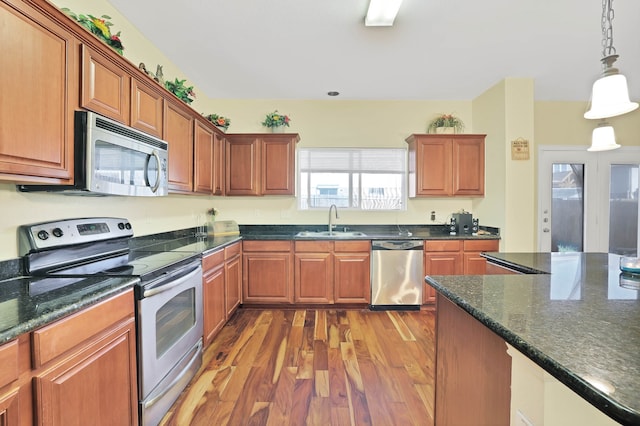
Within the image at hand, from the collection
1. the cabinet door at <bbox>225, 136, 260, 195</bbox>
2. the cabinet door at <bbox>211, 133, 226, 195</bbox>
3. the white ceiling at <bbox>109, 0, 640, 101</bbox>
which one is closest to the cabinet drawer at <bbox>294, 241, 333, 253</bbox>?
the cabinet door at <bbox>225, 136, 260, 195</bbox>

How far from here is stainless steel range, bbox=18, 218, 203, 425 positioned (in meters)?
1.56

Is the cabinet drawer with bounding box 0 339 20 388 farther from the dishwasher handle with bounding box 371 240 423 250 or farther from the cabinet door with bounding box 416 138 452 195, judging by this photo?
the cabinet door with bounding box 416 138 452 195

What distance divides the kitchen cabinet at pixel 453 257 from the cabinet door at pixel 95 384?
310 centimetres

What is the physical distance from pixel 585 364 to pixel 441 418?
972mm

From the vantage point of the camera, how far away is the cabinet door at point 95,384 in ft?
3.49

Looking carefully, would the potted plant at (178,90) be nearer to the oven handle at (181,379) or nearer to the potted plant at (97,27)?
the potted plant at (97,27)

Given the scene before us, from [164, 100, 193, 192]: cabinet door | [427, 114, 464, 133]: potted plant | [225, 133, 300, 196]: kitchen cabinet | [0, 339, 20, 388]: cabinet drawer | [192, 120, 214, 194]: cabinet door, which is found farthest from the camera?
[427, 114, 464, 133]: potted plant

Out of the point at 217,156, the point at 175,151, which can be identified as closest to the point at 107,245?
the point at 175,151

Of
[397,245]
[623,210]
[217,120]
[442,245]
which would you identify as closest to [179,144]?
[217,120]

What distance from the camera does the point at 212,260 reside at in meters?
2.66

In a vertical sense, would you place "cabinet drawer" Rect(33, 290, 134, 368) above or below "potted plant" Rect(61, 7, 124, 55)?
below

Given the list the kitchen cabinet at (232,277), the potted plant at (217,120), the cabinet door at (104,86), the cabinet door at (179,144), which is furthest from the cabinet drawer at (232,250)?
the cabinet door at (104,86)

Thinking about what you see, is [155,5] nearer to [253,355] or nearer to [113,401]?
[113,401]

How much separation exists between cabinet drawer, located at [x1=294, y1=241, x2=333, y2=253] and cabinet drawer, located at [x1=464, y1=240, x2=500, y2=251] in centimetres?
170
